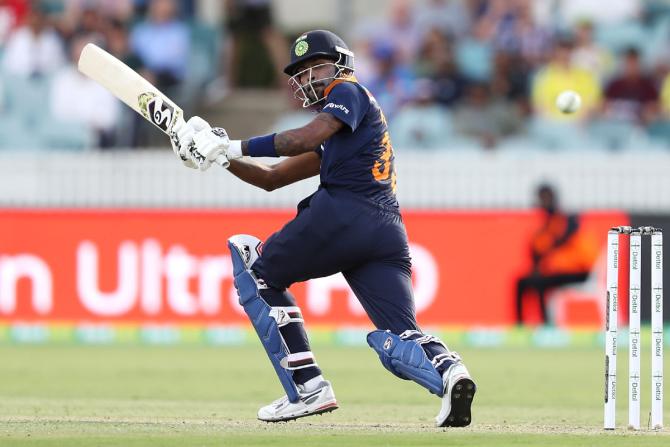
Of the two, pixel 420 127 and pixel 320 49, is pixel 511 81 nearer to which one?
pixel 420 127

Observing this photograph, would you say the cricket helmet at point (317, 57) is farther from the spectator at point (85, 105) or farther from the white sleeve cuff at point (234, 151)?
the spectator at point (85, 105)

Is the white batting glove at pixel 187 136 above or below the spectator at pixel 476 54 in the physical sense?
below

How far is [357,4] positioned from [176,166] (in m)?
4.85

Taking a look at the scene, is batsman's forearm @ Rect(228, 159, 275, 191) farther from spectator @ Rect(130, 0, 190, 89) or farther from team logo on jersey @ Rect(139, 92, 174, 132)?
spectator @ Rect(130, 0, 190, 89)

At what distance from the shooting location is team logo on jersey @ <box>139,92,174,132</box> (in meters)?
6.51

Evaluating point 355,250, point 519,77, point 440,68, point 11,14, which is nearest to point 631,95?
point 519,77

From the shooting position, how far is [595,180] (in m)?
13.6

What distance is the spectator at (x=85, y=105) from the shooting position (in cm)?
1466

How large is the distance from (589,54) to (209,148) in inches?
379

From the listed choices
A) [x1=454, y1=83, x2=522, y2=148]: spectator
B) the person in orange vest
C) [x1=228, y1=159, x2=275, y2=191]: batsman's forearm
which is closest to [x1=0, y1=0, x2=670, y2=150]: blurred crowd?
[x1=454, y1=83, x2=522, y2=148]: spectator

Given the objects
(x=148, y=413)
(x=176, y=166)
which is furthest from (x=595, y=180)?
(x=148, y=413)

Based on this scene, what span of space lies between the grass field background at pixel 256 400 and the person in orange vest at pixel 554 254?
22.9 inches

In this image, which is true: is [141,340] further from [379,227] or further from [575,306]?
[379,227]

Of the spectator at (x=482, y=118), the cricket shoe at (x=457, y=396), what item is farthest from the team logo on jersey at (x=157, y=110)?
the spectator at (x=482, y=118)
